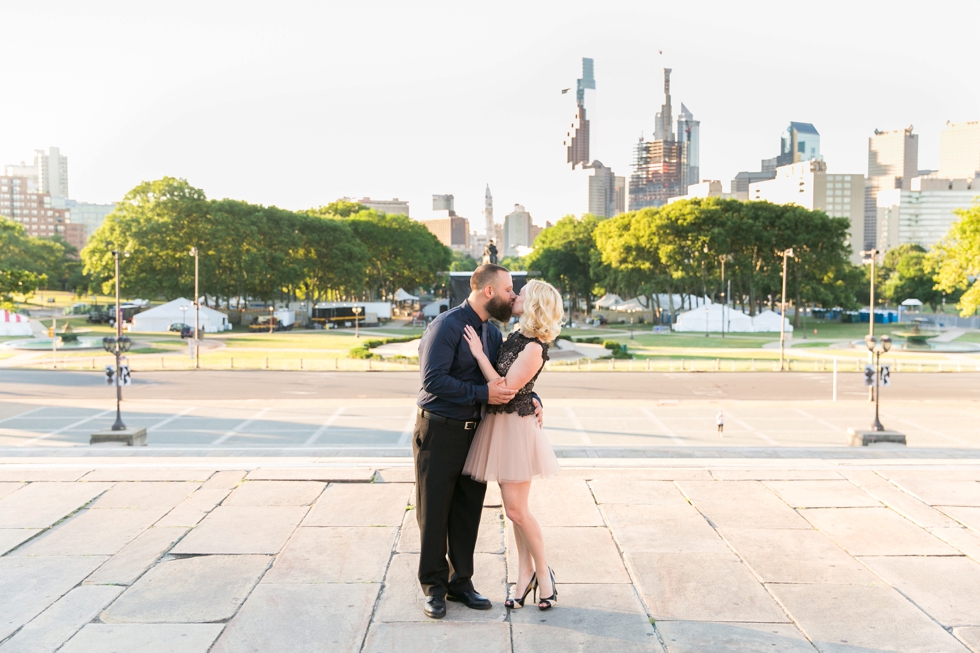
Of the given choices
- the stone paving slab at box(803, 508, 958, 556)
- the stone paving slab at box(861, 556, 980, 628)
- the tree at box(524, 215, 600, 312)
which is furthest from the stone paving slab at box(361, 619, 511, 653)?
the tree at box(524, 215, 600, 312)

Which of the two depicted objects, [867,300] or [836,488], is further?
[867,300]

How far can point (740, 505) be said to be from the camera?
7.11 meters

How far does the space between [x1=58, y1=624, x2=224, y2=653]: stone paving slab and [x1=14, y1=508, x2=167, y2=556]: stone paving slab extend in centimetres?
145

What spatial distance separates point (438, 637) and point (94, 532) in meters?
3.36

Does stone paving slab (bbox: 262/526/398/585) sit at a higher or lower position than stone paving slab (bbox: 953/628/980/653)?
higher

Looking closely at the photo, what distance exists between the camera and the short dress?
4.93 m

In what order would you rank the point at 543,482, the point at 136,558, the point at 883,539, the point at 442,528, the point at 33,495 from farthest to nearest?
the point at 543,482 → the point at 33,495 → the point at 883,539 → the point at 136,558 → the point at 442,528

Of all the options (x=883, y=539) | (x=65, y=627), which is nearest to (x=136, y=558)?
(x=65, y=627)

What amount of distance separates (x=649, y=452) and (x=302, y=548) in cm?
785

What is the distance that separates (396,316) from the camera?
10025 cm

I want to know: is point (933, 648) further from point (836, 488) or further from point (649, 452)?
point (649, 452)

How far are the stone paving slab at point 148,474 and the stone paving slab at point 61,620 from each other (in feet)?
9.31

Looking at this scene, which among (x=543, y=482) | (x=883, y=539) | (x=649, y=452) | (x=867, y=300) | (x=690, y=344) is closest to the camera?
(x=883, y=539)

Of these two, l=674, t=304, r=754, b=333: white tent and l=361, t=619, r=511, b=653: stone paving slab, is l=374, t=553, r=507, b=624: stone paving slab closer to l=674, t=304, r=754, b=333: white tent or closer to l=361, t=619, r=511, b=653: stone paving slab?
l=361, t=619, r=511, b=653: stone paving slab
